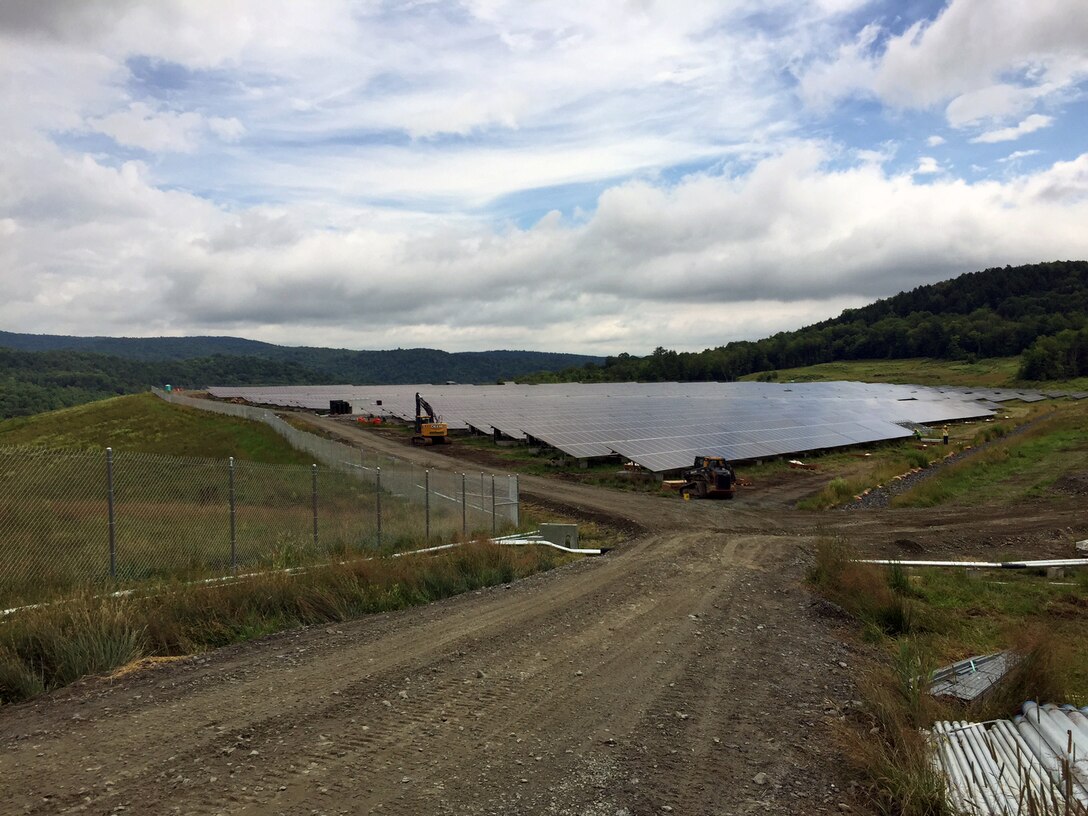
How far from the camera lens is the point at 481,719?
7496mm

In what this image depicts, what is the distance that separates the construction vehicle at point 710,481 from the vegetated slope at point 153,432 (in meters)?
22.0

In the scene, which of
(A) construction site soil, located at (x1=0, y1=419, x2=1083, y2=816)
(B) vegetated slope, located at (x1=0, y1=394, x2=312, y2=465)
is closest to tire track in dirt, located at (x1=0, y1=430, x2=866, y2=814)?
(A) construction site soil, located at (x1=0, y1=419, x2=1083, y2=816)

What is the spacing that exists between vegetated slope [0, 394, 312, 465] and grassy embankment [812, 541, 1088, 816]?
3374 cm

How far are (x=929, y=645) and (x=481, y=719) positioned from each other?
803 centimetres

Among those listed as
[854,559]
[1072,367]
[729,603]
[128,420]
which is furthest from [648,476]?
[1072,367]

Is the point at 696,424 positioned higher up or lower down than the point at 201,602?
lower down

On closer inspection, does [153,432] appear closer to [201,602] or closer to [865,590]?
[201,602]

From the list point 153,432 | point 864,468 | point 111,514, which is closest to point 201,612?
point 111,514

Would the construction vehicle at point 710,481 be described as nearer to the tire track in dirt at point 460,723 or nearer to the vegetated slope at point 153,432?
the tire track in dirt at point 460,723

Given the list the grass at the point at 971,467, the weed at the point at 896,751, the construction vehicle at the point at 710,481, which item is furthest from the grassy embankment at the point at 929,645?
the construction vehicle at the point at 710,481

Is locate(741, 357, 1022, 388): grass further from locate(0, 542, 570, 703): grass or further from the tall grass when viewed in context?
locate(0, 542, 570, 703): grass

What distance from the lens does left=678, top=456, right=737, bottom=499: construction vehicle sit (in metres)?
32.1

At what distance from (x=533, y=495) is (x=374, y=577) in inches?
759

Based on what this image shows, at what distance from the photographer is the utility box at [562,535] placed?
2119 centimetres
